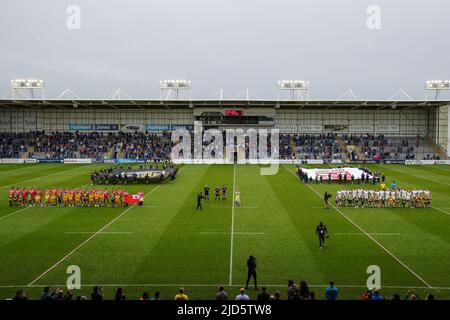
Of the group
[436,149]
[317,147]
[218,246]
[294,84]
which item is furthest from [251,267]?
[436,149]

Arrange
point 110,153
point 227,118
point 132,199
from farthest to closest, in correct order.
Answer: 1. point 227,118
2. point 110,153
3. point 132,199

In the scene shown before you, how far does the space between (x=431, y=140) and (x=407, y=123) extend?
4.59m

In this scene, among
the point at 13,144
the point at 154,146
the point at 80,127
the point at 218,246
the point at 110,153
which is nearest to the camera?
the point at 218,246

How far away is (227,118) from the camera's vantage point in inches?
2689

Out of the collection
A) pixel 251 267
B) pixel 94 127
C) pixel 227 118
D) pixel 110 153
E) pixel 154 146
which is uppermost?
pixel 227 118

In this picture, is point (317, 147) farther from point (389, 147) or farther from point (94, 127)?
point (94, 127)

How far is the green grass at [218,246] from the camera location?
13312mm

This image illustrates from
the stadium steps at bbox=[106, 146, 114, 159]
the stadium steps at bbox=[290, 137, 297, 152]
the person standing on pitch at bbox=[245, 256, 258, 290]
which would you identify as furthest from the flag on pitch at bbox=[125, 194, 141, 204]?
the stadium steps at bbox=[290, 137, 297, 152]

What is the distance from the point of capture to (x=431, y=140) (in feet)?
218

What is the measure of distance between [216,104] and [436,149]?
3319 centimetres

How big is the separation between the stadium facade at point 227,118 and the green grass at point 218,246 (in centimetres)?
4081

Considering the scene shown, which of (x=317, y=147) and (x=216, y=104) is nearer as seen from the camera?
(x=317, y=147)

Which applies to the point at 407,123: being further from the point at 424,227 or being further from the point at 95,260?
the point at 95,260
